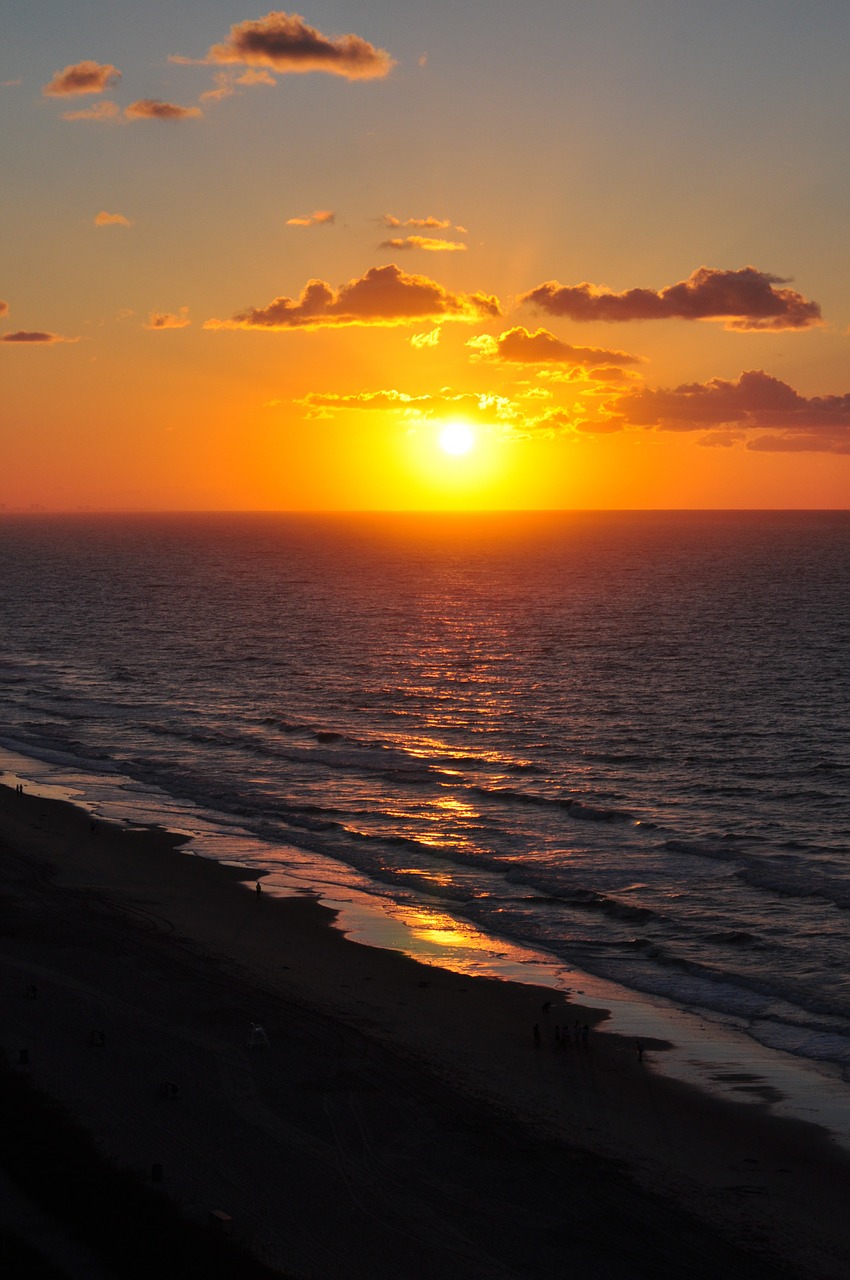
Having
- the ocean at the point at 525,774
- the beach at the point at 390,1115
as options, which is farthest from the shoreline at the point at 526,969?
the beach at the point at 390,1115

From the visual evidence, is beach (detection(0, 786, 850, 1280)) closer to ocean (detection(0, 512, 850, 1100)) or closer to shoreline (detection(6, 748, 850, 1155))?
shoreline (detection(6, 748, 850, 1155))

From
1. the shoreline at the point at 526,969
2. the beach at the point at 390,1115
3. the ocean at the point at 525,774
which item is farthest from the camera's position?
the ocean at the point at 525,774

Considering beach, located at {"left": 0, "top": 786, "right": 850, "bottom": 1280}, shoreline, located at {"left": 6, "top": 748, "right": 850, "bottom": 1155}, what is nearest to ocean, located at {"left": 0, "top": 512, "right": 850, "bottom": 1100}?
shoreline, located at {"left": 6, "top": 748, "right": 850, "bottom": 1155}

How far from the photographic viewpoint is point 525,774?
5962 cm

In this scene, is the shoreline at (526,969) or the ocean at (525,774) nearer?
the shoreline at (526,969)

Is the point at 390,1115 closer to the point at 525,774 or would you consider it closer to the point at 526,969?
the point at 526,969

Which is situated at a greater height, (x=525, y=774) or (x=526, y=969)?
(x=525, y=774)

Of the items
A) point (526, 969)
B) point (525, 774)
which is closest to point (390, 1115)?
point (526, 969)

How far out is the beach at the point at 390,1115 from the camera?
2139 cm

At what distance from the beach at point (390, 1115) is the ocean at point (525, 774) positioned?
478 cm

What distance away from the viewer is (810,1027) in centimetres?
3120

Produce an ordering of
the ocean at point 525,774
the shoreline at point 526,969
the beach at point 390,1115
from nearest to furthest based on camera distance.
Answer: the beach at point 390,1115 → the shoreline at point 526,969 → the ocean at point 525,774

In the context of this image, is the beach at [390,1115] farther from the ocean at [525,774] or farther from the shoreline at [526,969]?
the ocean at [525,774]

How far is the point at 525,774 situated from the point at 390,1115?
34.4m
